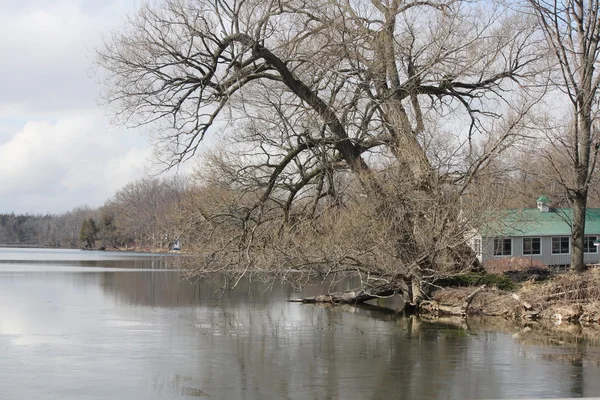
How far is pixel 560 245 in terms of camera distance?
49.8 meters

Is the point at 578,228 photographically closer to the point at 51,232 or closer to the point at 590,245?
the point at 590,245

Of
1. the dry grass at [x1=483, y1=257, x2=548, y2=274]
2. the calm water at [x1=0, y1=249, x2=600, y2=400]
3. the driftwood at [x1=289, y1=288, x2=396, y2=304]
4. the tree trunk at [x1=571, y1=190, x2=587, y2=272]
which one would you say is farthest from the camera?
the dry grass at [x1=483, y1=257, x2=548, y2=274]

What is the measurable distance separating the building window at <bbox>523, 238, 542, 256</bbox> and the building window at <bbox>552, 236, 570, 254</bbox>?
3.25ft

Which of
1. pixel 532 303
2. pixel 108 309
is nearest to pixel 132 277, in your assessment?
pixel 108 309

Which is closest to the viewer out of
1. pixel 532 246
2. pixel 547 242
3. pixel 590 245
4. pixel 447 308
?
pixel 447 308

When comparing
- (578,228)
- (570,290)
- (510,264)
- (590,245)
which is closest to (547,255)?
(590,245)

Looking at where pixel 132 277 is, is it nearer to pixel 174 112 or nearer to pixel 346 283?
pixel 346 283

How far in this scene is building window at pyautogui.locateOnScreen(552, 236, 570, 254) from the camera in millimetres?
49562

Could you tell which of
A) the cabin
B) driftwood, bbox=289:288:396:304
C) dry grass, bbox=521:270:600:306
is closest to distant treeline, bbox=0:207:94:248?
the cabin

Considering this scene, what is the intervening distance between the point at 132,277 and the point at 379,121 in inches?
891

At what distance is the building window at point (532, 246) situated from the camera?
160 ft

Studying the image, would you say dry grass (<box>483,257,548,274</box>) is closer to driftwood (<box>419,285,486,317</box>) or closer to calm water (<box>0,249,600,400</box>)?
driftwood (<box>419,285,486,317</box>)

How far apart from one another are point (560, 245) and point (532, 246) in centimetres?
201

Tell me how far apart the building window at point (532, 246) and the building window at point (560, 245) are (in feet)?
3.25
